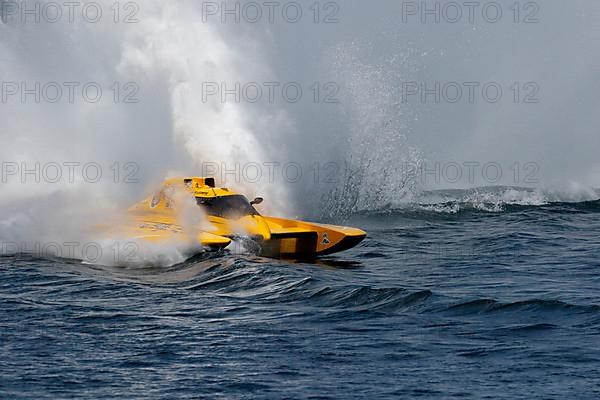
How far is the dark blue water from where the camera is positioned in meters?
12.4

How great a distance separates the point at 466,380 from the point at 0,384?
17.7 feet

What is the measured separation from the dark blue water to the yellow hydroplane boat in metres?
0.47

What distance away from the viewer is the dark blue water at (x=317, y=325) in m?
12.4

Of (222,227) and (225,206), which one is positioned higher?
(225,206)

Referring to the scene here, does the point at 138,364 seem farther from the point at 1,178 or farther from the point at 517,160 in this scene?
the point at 517,160

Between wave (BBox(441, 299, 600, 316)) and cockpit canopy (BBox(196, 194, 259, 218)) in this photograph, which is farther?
cockpit canopy (BBox(196, 194, 259, 218))

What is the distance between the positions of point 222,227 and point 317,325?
20.7 feet

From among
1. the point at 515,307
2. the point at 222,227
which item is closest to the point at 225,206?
the point at 222,227

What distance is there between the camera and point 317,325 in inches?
591

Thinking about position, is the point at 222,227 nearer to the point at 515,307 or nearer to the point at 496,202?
the point at 515,307

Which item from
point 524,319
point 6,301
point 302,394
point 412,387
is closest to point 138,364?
point 302,394

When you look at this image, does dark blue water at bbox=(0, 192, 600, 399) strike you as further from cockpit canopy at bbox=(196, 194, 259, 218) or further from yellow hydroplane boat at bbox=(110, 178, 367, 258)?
cockpit canopy at bbox=(196, 194, 259, 218)

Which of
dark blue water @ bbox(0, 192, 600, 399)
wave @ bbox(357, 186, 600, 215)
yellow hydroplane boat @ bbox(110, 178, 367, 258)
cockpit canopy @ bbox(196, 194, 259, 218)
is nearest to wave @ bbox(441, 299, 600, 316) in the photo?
dark blue water @ bbox(0, 192, 600, 399)

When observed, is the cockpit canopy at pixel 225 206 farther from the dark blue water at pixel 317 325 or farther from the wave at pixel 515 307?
the wave at pixel 515 307
